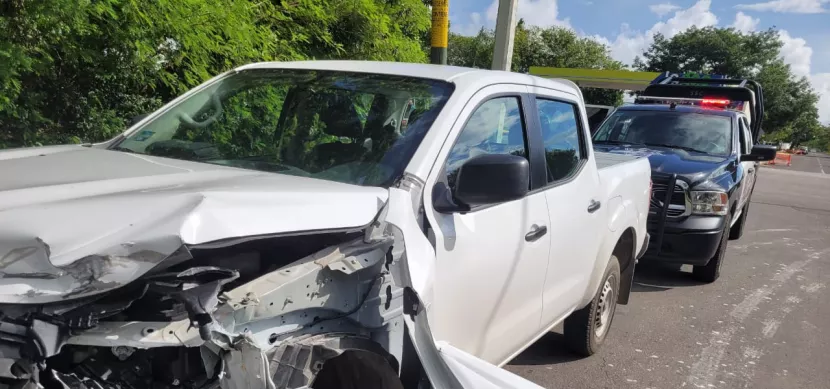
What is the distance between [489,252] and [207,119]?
1648mm

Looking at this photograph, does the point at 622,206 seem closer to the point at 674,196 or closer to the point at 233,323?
the point at 674,196

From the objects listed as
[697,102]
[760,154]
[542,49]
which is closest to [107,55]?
[760,154]

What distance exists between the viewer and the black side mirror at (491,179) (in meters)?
2.80

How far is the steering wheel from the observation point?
11.9ft

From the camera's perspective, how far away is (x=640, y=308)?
6.90 meters

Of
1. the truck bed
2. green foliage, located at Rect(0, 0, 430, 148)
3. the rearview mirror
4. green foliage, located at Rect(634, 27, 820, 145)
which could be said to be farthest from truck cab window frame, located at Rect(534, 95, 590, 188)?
green foliage, located at Rect(634, 27, 820, 145)

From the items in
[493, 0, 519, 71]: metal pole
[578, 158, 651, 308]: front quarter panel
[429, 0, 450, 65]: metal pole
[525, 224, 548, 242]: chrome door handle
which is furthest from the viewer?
[493, 0, 519, 71]: metal pole

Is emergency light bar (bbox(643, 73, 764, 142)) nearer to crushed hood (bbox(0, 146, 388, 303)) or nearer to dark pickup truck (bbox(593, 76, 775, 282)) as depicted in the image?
dark pickup truck (bbox(593, 76, 775, 282))

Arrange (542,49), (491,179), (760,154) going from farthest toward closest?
(542,49) < (760,154) < (491,179)

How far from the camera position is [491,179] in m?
2.80

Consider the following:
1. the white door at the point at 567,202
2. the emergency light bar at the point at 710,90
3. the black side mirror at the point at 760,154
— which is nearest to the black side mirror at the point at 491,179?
the white door at the point at 567,202

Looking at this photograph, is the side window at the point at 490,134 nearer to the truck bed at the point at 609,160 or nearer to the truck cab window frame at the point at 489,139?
the truck cab window frame at the point at 489,139

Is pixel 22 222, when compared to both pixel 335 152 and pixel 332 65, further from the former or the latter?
pixel 332 65

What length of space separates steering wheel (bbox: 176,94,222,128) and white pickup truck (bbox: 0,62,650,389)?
1 cm
